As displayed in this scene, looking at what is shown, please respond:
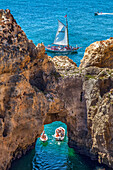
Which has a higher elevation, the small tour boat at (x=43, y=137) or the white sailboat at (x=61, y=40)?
the white sailboat at (x=61, y=40)

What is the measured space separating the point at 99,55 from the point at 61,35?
160 ft

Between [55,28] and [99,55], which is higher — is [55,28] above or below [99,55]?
above

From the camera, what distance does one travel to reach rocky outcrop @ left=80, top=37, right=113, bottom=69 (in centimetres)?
3281

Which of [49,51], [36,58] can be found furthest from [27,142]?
[49,51]

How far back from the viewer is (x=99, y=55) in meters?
33.0

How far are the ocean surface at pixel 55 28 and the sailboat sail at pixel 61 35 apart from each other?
226 cm

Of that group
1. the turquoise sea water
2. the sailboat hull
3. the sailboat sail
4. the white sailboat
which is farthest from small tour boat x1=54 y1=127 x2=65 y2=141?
the sailboat sail

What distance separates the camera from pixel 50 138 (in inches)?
1526

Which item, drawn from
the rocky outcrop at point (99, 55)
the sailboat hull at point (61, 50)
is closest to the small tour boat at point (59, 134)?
the rocky outcrop at point (99, 55)

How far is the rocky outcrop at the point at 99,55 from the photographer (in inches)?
1292

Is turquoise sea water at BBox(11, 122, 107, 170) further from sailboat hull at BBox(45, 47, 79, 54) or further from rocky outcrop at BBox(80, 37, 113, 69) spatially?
sailboat hull at BBox(45, 47, 79, 54)

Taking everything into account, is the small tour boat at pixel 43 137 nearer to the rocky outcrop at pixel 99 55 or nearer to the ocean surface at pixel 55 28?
the ocean surface at pixel 55 28

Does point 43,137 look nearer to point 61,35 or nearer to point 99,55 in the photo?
point 99,55

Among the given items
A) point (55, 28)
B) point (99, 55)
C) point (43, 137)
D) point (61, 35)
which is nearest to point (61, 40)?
point (61, 35)
